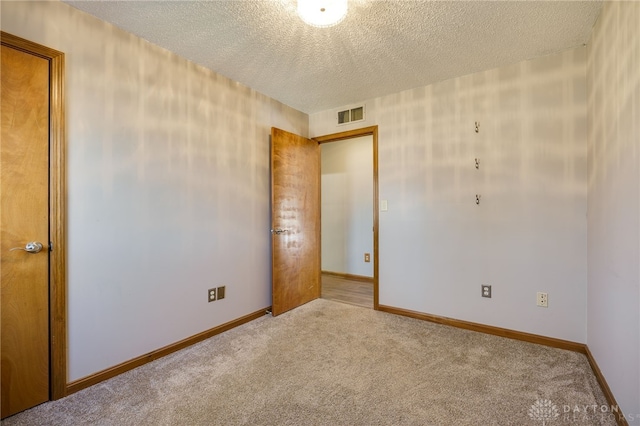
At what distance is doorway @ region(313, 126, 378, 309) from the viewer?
4.64m

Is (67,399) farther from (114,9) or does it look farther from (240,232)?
(114,9)

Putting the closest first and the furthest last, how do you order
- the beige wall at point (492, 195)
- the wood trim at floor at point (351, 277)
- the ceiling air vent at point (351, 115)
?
1. the beige wall at point (492, 195)
2. the ceiling air vent at point (351, 115)
3. the wood trim at floor at point (351, 277)

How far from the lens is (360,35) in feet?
6.73

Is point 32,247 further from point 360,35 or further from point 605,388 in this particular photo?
point 605,388

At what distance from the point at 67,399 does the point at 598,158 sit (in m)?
3.65

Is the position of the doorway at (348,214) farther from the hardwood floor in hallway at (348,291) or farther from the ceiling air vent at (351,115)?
the ceiling air vent at (351,115)

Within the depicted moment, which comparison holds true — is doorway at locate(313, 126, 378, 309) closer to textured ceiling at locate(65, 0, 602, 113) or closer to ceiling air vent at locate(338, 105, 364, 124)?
ceiling air vent at locate(338, 105, 364, 124)

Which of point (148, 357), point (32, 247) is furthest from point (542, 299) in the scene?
point (32, 247)

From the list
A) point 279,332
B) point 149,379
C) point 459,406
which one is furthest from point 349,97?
point 149,379

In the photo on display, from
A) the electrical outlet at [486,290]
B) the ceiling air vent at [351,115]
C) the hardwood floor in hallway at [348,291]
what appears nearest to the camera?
the electrical outlet at [486,290]

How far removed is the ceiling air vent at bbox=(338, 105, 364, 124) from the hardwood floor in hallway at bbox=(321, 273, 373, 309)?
219 centimetres

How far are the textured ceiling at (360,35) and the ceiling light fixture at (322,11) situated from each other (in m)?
0.11

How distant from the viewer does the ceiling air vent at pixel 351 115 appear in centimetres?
335

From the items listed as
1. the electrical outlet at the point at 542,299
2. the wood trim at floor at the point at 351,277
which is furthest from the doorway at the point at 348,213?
the electrical outlet at the point at 542,299
